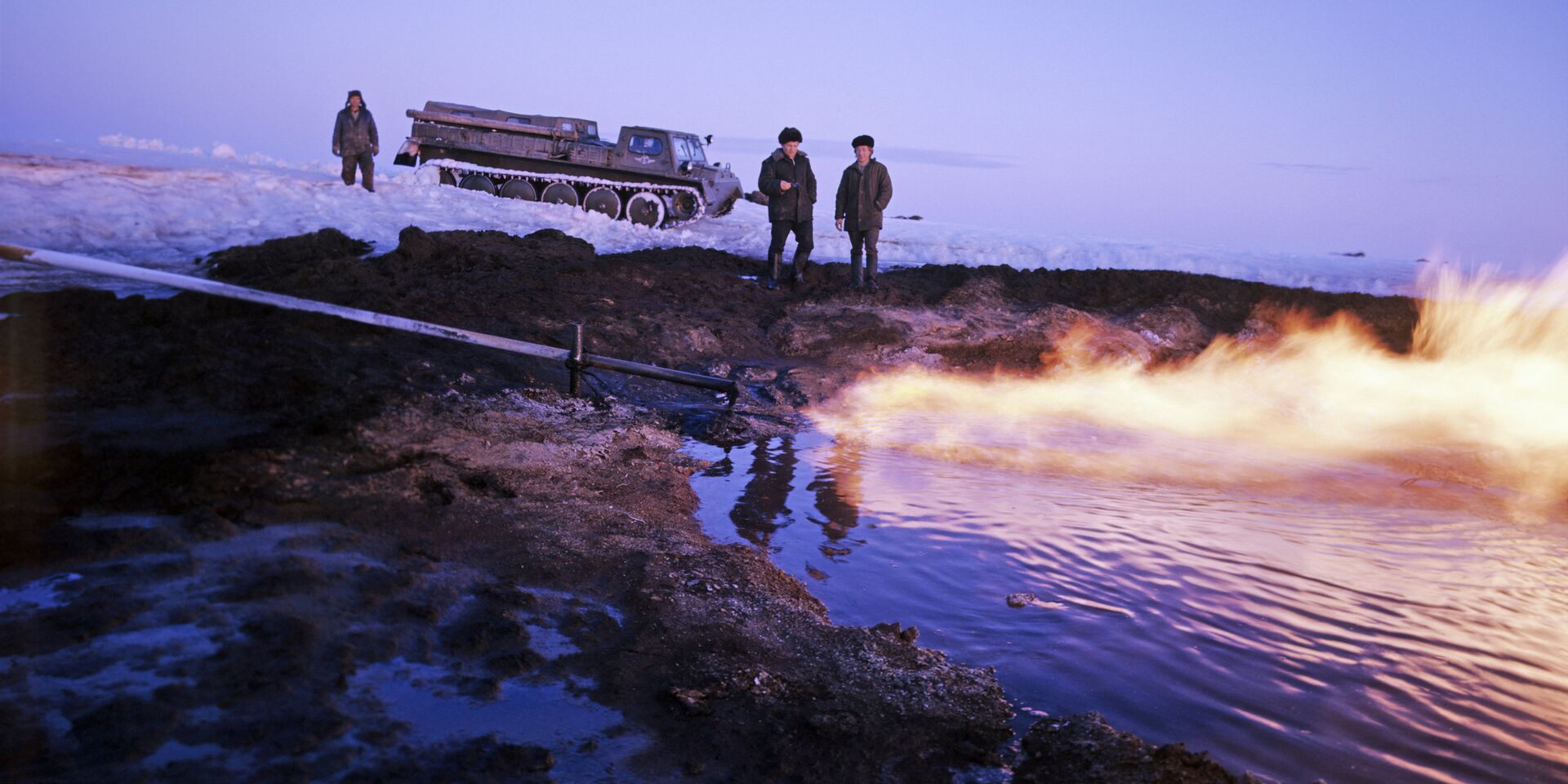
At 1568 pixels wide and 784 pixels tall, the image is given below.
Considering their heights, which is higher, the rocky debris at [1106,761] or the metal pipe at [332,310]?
the metal pipe at [332,310]

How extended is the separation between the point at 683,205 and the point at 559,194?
2.63 metres

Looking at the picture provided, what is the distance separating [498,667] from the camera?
288 cm

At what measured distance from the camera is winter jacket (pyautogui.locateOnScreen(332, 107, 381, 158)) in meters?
17.3

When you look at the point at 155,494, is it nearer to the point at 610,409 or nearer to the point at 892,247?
the point at 610,409

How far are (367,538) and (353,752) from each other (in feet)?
4.61

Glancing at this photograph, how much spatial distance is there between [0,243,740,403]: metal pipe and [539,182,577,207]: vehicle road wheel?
16874mm

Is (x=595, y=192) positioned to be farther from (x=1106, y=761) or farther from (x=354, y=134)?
(x=1106, y=761)

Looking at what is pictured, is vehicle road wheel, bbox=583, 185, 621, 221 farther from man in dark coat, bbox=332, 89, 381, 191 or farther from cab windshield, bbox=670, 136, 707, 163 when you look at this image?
man in dark coat, bbox=332, 89, 381, 191

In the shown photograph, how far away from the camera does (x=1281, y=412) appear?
8664 millimetres

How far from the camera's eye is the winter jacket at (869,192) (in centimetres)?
1173

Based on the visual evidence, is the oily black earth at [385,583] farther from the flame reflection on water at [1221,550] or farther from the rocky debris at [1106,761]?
the flame reflection on water at [1221,550]

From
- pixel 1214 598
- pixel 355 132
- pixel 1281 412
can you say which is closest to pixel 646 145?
pixel 355 132

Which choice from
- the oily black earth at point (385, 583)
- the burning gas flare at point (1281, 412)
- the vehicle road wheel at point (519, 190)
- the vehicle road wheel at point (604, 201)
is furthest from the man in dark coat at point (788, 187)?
the vehicle road wheel at point (519, 190)

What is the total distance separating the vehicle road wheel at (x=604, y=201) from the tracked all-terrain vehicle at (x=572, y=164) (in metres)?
0.02
